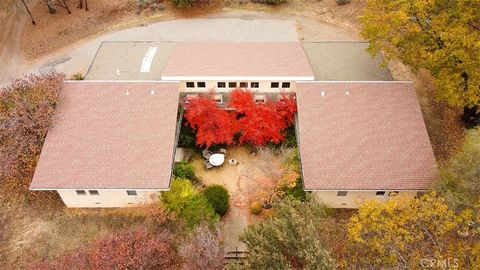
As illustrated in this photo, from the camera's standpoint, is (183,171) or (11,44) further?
(11,44)

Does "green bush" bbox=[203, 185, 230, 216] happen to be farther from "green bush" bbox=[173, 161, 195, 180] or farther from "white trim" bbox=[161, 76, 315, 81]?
"white trim" bbox=[161, 76, 315, 81]

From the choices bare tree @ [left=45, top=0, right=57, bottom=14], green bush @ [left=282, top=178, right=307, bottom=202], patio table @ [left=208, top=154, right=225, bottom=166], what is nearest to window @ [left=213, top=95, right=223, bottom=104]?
patio table @ [left=208, top=154, right=225, bottom=166]

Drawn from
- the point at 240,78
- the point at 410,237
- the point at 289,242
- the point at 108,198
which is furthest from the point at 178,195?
the point at 410,237

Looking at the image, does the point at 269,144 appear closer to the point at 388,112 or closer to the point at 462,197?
the point at 388,112

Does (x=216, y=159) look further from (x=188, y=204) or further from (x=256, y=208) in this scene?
(x=188, y=204)

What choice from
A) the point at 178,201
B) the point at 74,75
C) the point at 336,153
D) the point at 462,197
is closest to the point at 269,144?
the point at 336,153

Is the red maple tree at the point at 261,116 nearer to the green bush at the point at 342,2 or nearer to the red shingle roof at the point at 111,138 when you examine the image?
the red shingle roof at the point at 111,138
